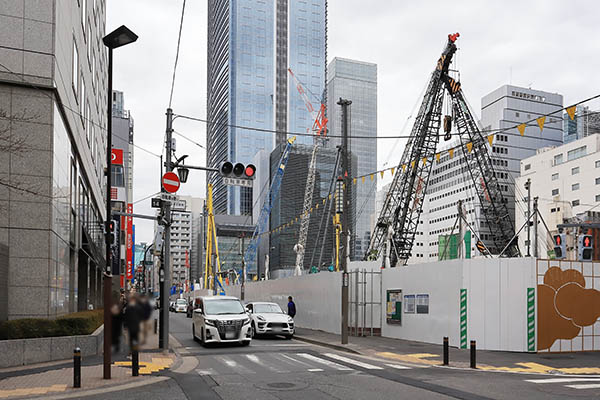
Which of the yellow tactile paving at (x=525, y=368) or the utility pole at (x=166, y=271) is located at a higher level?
the utility pole at (x=166, y=271)

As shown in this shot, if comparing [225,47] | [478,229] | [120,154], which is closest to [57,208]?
[120,154]

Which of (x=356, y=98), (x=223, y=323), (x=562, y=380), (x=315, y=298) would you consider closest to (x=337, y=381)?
(x=562, y=380)

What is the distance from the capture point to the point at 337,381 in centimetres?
1369

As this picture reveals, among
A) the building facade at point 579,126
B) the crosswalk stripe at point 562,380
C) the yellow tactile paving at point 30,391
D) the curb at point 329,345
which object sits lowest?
the curb at point 329,345

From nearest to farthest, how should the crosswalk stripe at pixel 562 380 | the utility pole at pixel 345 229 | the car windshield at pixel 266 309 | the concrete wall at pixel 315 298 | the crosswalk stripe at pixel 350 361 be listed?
the crosswalk stripe at pixel 562 380
the crosswalk stripe at pixel 350 361
the utility pole at pixel 345 229
the car windshield at pixel 266 309
the concrete wall at pixel 315 298

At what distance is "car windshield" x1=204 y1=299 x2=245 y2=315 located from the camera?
23.4 meters

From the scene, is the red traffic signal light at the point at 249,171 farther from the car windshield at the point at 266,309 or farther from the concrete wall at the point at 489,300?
the car windshield at the point at 266,309

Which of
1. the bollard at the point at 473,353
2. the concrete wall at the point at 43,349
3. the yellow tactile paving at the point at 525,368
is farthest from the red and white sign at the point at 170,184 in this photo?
the yellow tactile paving at the point at 525,368

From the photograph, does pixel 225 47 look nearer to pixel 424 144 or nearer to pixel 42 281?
pixel 424 144

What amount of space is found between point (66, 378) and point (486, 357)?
1302 cm

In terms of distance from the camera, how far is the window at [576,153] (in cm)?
10000

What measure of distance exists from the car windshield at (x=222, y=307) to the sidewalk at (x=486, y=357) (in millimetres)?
3740

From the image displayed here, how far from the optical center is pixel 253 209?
19700 centimetres

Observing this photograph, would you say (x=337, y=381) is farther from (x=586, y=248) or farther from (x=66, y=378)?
(x=586, y=248)
